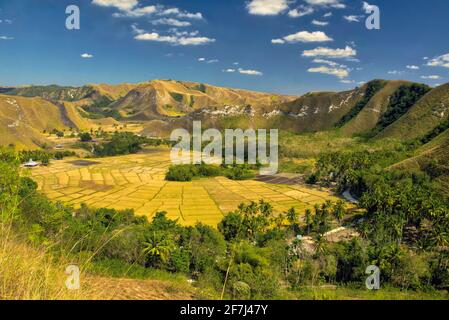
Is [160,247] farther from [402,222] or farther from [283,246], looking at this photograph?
[402,222]

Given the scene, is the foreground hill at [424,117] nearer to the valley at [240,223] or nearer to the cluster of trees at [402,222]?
the valley at [240,223]

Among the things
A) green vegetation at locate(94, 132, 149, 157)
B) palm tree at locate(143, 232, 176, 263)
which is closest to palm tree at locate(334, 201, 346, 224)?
palm tree at locate(143, 232, 176, 263)

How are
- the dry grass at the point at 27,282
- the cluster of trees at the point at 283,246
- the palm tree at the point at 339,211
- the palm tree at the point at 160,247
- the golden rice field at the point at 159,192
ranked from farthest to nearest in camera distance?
the golden rice field at the point at 159,192 < the palm tree at the point at 339,211 < the palm tree at the point at 160,247 < the cluster of trees at the point at 283,246 < the dry grass at the point at 27,282

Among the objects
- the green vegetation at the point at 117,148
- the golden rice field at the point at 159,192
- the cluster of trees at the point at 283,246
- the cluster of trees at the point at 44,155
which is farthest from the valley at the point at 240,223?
the green vegetation at the point at 117,148

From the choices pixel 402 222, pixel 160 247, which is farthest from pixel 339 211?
pixel 160 247

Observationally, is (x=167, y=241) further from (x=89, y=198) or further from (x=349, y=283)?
(x=89, y=198)
